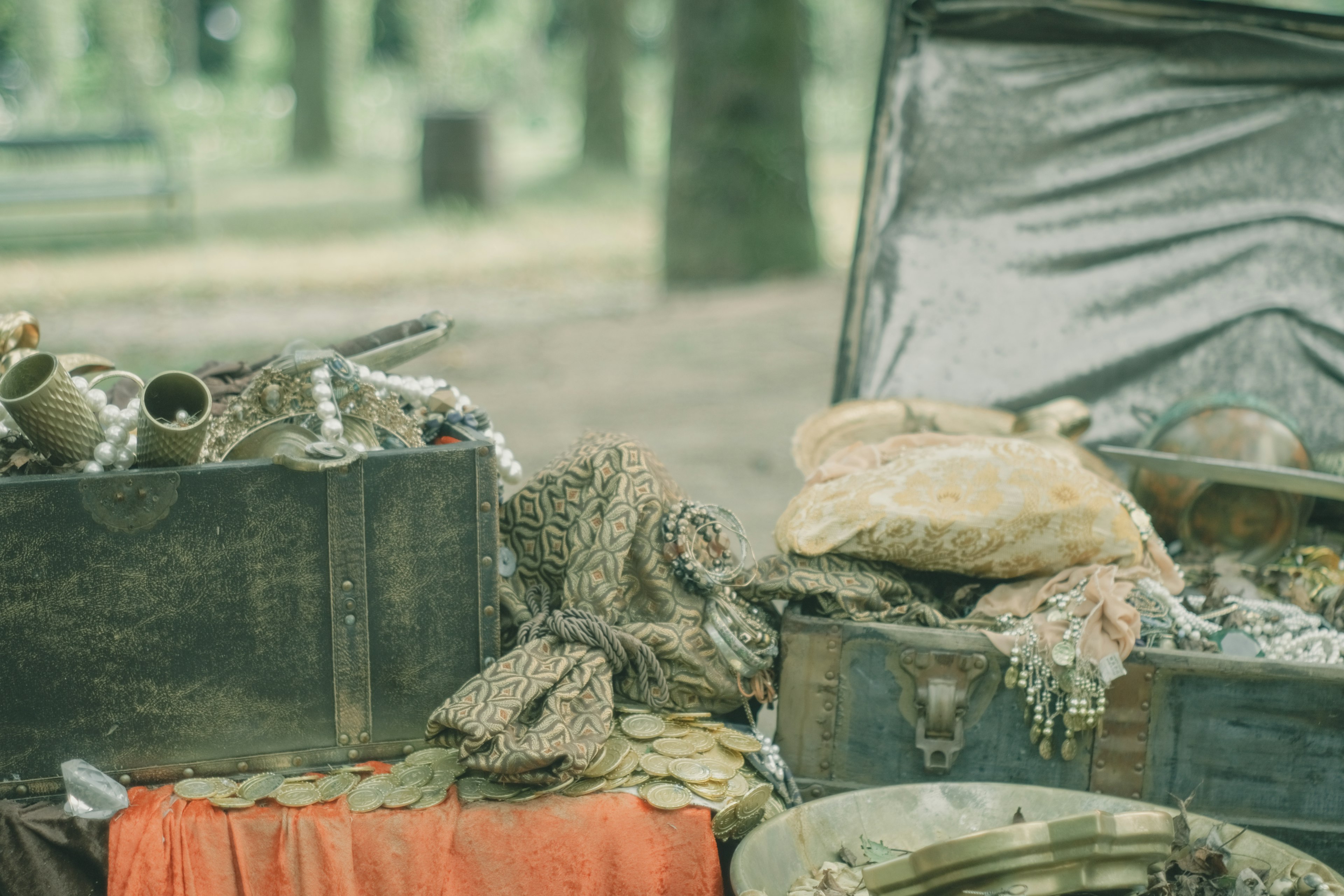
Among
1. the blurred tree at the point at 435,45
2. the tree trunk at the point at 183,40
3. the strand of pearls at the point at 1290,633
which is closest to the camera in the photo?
the strand of pearls at the point at 1290,633

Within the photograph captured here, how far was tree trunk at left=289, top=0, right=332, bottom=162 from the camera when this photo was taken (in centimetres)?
1739

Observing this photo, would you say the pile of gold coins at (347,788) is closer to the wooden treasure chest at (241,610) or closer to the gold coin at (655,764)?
the wooden treasure chest at (241,610)

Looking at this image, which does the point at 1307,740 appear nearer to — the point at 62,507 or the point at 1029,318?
the point at 1029,318

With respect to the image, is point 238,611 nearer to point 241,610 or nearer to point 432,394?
point 241,610

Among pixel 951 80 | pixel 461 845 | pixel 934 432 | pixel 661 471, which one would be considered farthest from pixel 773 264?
pixel 461 845

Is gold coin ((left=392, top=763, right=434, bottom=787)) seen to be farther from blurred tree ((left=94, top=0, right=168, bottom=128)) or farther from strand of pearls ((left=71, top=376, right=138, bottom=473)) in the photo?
blurred tree ((left=94, top=0, right=168, bottom=128))

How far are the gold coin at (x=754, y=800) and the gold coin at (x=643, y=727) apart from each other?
240 millimetres

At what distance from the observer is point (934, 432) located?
343 cm

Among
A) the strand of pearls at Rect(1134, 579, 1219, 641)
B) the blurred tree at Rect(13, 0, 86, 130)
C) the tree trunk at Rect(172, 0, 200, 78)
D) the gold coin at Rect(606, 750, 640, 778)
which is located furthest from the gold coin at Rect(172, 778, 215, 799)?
the tree trunk at Rect(172, 0, 200, 78)

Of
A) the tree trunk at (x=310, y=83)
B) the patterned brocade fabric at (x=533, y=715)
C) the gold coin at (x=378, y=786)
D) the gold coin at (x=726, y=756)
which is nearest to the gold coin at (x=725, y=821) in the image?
the gold coin at (x=726, y=756)

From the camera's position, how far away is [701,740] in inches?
96.0

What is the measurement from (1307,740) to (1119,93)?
241 centimetres

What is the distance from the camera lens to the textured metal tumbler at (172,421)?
7.13 feet

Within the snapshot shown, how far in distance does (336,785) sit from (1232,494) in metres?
2.50
